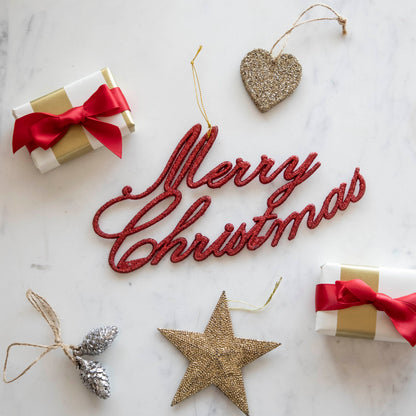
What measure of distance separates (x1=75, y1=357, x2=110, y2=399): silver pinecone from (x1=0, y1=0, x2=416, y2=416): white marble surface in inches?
2.5

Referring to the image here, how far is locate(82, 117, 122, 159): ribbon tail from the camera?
133 cm

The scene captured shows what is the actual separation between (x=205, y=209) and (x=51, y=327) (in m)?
0.51

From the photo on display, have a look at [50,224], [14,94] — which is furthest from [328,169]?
[14,94]

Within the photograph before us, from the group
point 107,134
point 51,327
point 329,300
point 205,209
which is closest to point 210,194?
point 205,209

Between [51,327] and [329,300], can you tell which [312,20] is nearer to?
[329,300]

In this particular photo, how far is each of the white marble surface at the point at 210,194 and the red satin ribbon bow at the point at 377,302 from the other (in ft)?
0.34

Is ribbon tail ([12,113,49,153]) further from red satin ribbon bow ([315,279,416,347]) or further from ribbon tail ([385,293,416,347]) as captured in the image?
ribbon tail ([385,293,416,347])

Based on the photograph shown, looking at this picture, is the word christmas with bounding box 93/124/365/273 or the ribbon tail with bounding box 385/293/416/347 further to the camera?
the word christmas with bounding box 93/124/365/273

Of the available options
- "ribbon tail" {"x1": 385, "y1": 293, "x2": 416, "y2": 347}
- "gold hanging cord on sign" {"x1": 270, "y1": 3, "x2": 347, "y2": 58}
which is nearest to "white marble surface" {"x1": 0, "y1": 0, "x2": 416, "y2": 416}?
"gold hanging cord on sign" {"x1": 270, "y1": 3, "x2": 347, "y2": 58}

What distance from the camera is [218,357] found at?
134 cm

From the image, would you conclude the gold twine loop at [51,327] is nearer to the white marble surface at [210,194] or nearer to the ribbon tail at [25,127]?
the white marble surface at [210,194]

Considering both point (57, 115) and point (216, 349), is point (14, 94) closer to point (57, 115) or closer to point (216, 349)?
point (57, 115)

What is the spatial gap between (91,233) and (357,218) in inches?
28.4

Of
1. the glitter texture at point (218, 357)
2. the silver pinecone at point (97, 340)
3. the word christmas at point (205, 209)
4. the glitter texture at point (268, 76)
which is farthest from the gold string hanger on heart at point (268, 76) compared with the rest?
the silver pinecone at point (97, 340)
